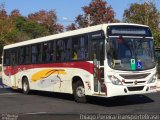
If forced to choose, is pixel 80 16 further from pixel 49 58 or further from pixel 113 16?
pixel 49 58

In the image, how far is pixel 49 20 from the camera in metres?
106

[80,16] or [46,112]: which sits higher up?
[80,16]

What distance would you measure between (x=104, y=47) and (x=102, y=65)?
654 millimetres

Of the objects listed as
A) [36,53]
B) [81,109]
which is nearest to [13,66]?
[36,53]

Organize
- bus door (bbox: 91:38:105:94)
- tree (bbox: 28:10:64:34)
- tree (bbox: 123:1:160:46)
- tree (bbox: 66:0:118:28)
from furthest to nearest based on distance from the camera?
1. tree (bbox: 28:10:64:34)
2. tree (bbox: 66:0:118:28)
3. tree (bbox: 123:1:160:46)
4. bus door (bbox: 91:38:105:94)

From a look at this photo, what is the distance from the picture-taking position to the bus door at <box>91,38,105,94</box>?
16516 millimetres

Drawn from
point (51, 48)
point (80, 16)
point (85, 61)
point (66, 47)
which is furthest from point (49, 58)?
point (80, 16)

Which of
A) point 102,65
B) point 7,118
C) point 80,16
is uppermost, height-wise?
point 80,16

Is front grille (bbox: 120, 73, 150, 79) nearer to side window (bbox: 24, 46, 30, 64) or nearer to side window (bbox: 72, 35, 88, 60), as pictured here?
side window (bbox: 72, 35, 88, 60)

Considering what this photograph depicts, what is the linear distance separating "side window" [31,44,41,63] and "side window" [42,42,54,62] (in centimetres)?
56

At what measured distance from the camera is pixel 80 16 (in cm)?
7012

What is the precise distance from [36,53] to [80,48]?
4.88m

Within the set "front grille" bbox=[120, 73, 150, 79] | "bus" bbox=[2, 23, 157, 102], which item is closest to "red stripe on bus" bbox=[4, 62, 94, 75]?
"bus" bbox=[2, 23, 157, 102]

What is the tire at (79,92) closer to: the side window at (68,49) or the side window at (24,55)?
the side window at (68,49)
